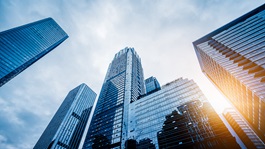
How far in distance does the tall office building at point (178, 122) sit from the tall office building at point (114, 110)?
9.44 m

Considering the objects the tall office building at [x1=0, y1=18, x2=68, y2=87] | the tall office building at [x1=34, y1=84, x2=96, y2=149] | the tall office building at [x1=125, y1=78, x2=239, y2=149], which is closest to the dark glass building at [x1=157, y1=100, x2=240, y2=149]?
the tall office building at [x1=125, y1=78, x2=239, y2=149]

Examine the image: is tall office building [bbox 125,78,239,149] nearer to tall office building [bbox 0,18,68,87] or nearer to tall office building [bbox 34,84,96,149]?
tall office building [bbox 34,84,96,149]

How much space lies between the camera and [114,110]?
101 metres

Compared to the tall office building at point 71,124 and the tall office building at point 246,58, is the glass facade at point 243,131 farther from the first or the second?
the tall office building at point 71,124

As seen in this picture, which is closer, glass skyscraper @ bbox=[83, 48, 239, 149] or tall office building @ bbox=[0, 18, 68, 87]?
glass skyscraper @ bbox=[83, 48, 239, 149]

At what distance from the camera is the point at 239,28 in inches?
2601

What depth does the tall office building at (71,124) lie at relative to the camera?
11575cm

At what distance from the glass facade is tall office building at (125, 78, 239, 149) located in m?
92.8

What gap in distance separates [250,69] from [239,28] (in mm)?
30085

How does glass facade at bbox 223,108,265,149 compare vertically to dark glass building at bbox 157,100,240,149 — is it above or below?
above

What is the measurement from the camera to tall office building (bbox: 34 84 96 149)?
11575 centimetres

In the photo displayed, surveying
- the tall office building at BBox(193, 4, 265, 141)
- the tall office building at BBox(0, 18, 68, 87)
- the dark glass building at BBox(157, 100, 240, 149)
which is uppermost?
the tall office building at BBox(0, 18, 68, 87)

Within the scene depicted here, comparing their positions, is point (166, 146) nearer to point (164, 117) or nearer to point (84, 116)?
point (164, 117)

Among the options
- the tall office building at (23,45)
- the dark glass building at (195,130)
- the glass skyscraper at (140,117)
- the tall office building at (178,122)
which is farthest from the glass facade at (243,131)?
the tall office building at (23,45)
